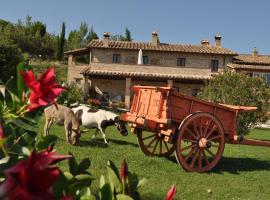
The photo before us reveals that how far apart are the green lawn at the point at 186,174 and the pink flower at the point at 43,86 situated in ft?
16.6

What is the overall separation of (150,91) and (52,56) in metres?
45.9

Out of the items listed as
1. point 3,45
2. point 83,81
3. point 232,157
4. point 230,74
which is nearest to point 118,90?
point 83,81

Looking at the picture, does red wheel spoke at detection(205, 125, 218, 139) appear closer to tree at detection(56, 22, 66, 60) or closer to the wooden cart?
the wooden cart

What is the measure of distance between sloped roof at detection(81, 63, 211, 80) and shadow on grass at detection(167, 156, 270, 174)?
22.3 meters

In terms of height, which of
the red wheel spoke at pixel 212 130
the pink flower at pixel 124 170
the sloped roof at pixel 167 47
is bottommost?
the red wheel spoke at pixel 212 130

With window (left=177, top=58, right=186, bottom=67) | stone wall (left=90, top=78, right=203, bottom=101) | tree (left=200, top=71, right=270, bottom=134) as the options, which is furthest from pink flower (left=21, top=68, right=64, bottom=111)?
window (left=177, top=58, right=186, bottom=67)

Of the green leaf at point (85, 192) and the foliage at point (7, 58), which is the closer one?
the green leaf at point (85, 192)

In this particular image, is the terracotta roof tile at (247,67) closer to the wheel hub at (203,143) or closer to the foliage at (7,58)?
the foliage at (7,58)

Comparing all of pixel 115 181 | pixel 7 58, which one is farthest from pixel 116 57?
pixel 115 181

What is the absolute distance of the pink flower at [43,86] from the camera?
102 cm

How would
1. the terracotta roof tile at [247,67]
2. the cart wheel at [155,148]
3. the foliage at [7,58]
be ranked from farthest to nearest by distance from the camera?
the terracotta roof tile at [247,67] < the foliage at [7,58] < the cart wheel at [155,148]

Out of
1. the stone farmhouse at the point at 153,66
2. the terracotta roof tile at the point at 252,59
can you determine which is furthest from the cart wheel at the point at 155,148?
the terracotta roof tile at the point at 252,59

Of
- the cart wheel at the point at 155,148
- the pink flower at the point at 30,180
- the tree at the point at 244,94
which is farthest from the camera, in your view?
the tree at the point at 244,94

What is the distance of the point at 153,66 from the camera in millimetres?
33969
